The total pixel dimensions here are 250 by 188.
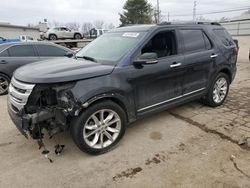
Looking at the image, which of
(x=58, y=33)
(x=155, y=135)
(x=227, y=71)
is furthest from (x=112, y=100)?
(x=58, y=33)

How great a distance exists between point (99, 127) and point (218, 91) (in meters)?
3.17

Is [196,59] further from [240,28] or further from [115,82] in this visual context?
[240,28]

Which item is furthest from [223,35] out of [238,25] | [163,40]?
[238,25]

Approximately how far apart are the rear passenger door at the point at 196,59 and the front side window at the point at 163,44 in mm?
239

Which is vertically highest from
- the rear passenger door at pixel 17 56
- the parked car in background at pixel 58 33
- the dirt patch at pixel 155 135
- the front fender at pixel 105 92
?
the parked car in background at pixel 58 33

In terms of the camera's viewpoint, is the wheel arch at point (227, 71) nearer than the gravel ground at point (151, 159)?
No

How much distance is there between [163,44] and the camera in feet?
13.3

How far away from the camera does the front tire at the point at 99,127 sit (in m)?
3.03

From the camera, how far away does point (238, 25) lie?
3316cm

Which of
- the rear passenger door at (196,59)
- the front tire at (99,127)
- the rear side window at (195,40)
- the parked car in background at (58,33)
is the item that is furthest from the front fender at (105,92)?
the parked car in background at (58,33)

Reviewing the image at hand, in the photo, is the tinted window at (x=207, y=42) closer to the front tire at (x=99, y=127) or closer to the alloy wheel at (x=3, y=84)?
the front tire at (x=99, y=127)

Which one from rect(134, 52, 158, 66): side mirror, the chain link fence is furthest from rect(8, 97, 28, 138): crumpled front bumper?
the chain link fence

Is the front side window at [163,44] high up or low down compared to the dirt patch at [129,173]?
up

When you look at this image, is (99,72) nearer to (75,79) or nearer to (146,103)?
(75,79)
